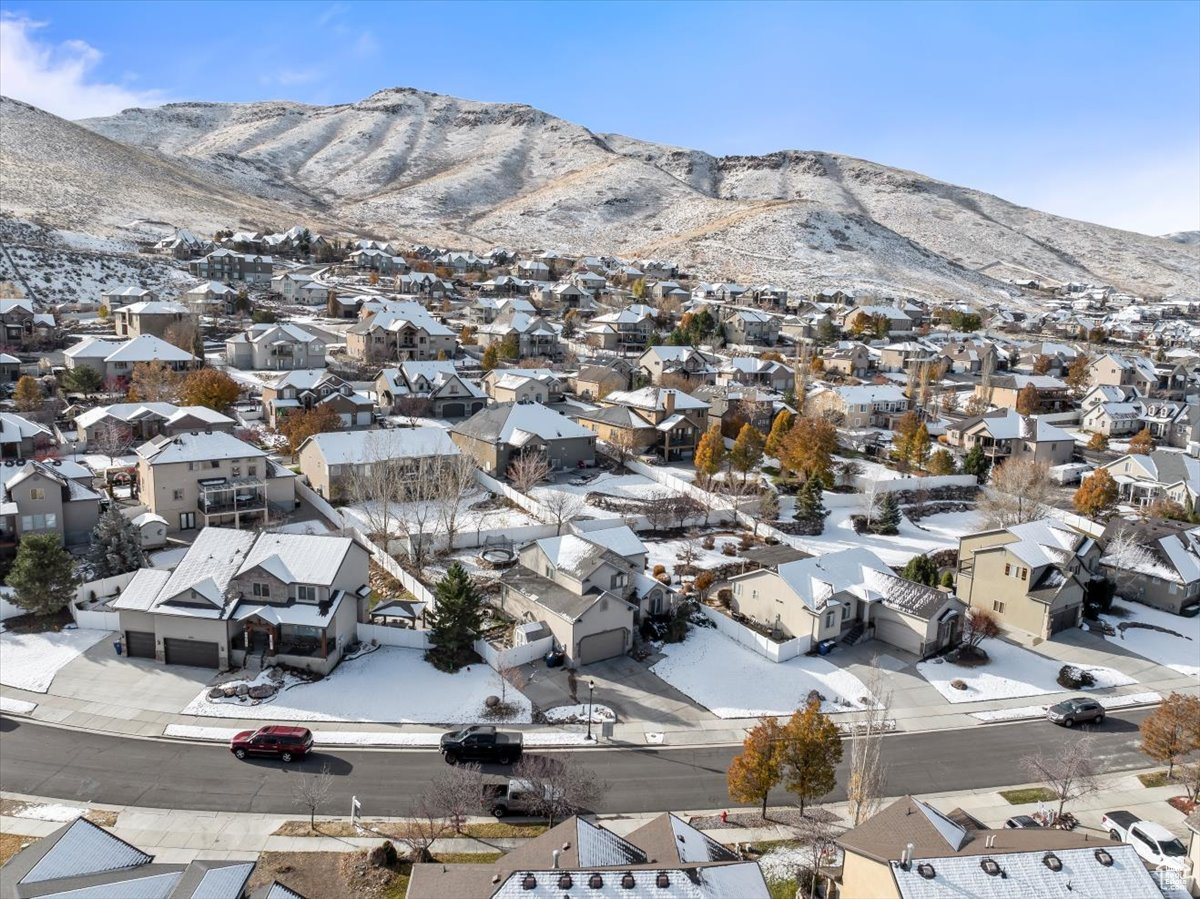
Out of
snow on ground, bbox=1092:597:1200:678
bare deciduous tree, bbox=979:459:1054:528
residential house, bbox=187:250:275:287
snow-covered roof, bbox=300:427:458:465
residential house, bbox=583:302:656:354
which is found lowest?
snow on ground, bbox=1092:597:1200:678

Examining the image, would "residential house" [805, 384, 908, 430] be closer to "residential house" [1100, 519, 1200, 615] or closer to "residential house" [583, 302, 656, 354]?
"residential house" [1100, 519, 1200, 615]

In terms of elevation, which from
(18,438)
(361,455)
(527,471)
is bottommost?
(527,471)

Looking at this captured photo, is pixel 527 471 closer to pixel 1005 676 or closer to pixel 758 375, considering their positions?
pixel 1005 676

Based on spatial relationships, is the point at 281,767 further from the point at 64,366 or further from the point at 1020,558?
the point at 64,366

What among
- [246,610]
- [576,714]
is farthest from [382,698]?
[576,714]

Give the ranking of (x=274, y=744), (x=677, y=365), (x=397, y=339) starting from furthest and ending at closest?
(x=397, y=339), (x=677, y=365), (x=274, y=744)

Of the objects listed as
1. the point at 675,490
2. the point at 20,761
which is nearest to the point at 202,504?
the point at 20,761

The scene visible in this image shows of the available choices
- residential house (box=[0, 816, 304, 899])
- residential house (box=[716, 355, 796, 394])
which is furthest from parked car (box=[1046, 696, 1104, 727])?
residential house (box=[716, 355, 796, 394])
